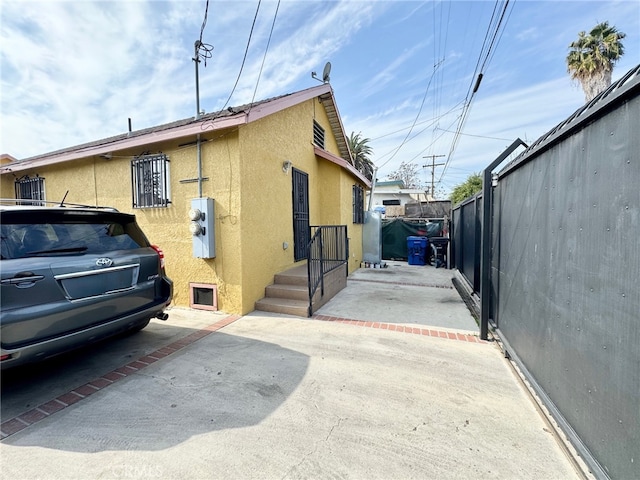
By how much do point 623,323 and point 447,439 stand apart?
1334 mm

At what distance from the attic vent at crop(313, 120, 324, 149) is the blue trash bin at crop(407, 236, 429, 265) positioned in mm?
5665

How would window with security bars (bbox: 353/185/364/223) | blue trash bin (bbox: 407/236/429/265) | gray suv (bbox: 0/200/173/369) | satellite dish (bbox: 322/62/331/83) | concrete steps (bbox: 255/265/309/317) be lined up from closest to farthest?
1. gray suv (bbox: 0/200/173/369)
2. concrete steps (bbox: 255/265/309/317)
3. satellite dish (bbox: 322/62/331/83)
4. window with security bars (bbox: 353/185/364/223)
5. blue trash bin (bbox: 407/236/429/265)

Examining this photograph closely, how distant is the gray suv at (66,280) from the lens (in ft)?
7.28

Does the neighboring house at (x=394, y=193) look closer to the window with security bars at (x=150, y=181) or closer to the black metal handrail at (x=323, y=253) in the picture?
the black metal handrail at (x=323, y=253)

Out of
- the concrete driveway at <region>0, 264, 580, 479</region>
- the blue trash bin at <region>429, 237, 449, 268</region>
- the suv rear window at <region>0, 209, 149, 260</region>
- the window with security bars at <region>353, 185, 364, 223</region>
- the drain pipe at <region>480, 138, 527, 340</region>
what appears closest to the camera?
the concrete driveway at <region>0, 264, 580, 479</region>

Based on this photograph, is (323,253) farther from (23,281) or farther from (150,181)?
(23,281)

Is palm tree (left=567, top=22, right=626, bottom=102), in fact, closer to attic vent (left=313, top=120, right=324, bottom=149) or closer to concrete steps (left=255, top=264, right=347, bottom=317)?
attic vent (left=313, top=120, right=324, bottom=149)

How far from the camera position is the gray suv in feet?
7.28

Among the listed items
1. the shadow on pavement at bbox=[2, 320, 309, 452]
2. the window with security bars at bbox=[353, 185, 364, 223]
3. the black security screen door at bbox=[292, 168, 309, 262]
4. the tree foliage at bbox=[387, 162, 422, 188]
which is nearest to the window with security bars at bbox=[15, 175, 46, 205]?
the shadow on pavement at bbox=[2, 320, 309, 452]

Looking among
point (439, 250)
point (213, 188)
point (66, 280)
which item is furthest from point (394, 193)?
point (66, 280)

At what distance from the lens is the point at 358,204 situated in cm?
1104

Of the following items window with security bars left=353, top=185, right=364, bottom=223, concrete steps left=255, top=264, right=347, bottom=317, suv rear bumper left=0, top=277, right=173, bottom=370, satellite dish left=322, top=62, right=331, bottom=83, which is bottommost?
concrete steps left=255, top=264, right=347, bottom=317

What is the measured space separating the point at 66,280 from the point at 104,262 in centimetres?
35

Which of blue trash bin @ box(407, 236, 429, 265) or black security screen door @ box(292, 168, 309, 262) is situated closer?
black security screen door @ box(292, 168, 309, 262)
